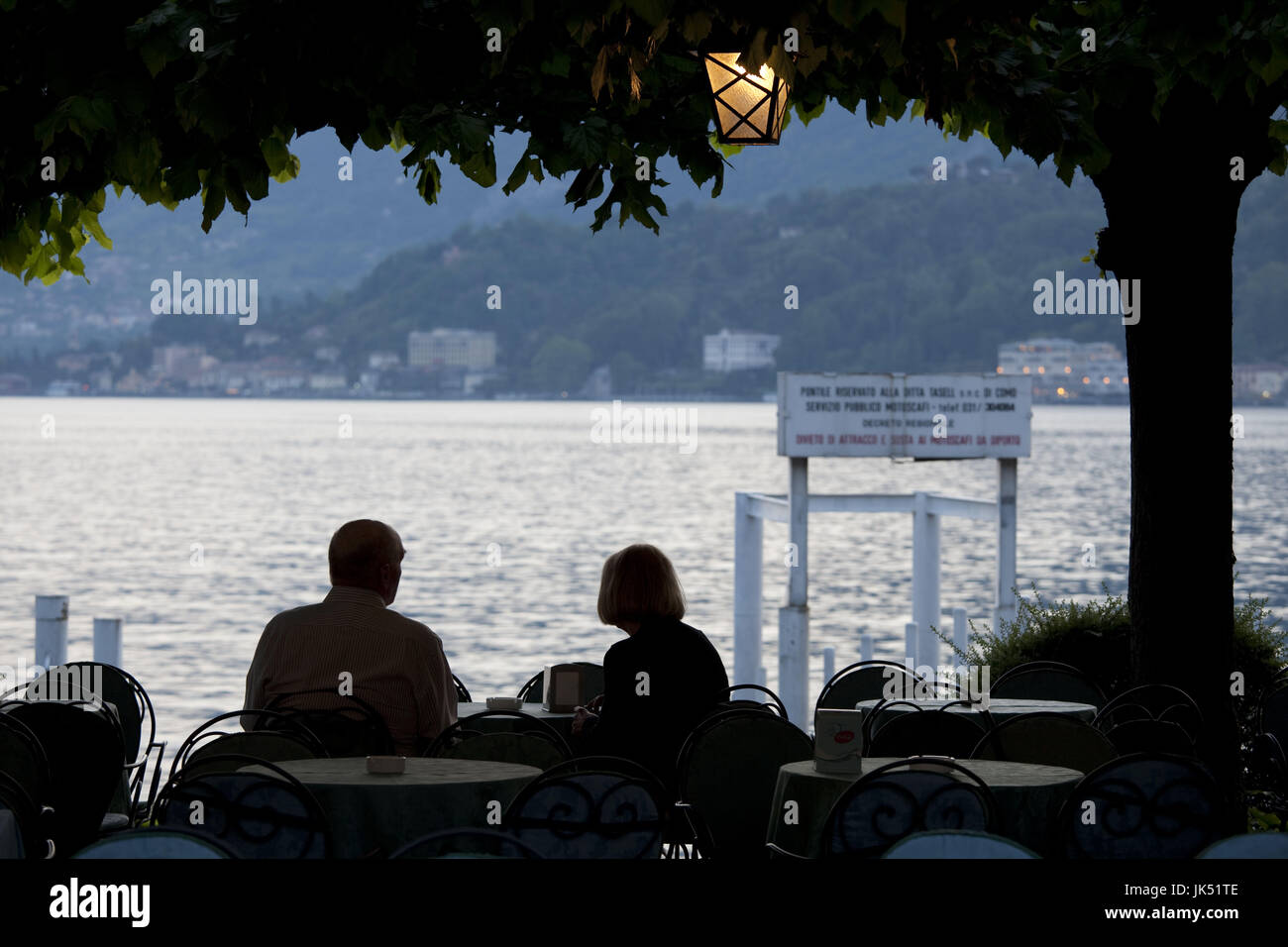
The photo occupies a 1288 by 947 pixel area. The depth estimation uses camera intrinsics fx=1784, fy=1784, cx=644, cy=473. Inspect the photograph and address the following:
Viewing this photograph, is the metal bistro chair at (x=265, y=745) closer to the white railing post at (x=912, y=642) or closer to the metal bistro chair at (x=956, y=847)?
the metal bistro chair at (x=956, y=847)

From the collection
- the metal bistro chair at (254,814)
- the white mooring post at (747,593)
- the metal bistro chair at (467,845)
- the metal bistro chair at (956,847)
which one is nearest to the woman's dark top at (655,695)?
the metal bistro chair at (254,814)

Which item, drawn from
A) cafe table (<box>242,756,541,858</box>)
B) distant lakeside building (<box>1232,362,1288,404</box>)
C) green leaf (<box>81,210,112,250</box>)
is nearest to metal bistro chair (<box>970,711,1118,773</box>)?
cafe table (<box>242,756,541,858</box>)

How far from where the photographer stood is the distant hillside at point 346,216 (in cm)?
14000

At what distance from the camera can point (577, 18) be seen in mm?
5301

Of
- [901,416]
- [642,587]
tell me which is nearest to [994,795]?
[642,587]

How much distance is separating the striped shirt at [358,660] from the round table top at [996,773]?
1.40 metres

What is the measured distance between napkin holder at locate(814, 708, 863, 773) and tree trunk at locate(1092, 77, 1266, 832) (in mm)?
2099

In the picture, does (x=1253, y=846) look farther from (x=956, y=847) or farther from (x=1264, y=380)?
(x=1264, y=380)

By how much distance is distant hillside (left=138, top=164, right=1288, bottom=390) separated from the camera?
375 ft

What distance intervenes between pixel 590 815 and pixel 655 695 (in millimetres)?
1692

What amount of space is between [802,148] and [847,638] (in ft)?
416

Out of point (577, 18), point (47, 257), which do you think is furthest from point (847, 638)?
point (577, 18)

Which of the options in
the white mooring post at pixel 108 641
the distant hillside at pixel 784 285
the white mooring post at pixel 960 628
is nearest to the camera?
the white mooring post at pixel 108 641
